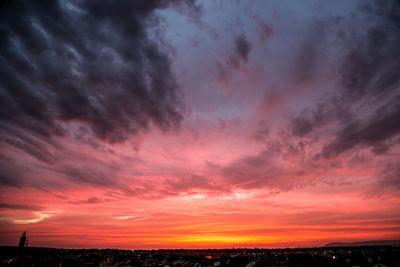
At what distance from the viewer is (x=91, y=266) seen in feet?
211

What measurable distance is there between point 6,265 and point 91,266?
64.7 feet

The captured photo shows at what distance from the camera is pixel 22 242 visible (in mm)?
68750

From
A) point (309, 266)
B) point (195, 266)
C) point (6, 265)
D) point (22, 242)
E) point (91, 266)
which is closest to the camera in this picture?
point (6, 265)

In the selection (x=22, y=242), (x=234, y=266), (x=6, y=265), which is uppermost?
(x=22, y=242)

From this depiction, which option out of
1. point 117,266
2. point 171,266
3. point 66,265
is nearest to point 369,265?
point 171,266

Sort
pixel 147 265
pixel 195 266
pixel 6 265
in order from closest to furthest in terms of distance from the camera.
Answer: pixel 6 265, pixel 147 265, pixel 195 266

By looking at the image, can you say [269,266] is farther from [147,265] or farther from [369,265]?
[147,265]

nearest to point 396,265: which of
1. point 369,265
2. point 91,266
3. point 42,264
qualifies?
point 369,265

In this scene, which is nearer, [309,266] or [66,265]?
[66,265]

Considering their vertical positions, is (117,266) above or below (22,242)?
below

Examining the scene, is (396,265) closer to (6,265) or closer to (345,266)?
(345,266)

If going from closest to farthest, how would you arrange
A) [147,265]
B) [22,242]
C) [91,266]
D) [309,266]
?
[91,266] < [22,242] < [309,266] < [147,265]

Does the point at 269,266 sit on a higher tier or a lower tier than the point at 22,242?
lower

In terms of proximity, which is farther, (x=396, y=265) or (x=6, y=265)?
(x=396, y=265)
